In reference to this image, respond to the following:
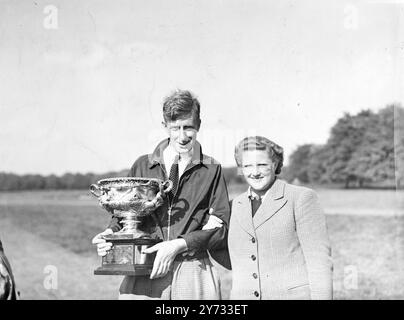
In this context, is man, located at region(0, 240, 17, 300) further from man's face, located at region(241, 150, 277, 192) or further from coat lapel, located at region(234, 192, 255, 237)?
man's face, located at region(241, 150, 277, 192)

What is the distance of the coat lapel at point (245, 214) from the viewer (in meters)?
3.24

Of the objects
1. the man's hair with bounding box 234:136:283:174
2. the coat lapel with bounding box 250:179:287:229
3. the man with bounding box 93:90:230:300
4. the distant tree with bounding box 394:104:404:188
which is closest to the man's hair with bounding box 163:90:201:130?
the man with bounding box 93:90:230:300

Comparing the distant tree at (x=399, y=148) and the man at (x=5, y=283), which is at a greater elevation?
the distant tree at (x=399, y=148)

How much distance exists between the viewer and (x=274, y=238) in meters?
3.21

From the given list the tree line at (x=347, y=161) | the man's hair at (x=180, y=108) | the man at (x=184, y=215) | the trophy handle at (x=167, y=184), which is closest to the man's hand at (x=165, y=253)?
the man at (x=184, y=215)

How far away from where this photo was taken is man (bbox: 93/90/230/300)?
10.7 feet

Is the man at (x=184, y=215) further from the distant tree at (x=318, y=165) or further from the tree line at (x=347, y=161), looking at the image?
the distant tree at (x=318, y=165)

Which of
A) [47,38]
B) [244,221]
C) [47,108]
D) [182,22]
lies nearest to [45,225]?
[47,108]

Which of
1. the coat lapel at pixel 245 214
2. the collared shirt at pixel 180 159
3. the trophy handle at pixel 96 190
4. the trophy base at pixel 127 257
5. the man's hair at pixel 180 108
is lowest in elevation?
the trophy base at pixel 127 257

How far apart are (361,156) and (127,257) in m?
2.80

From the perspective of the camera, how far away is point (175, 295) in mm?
3250

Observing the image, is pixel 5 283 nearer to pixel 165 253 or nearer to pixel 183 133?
pixel 165 253

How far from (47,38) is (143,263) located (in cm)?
186
